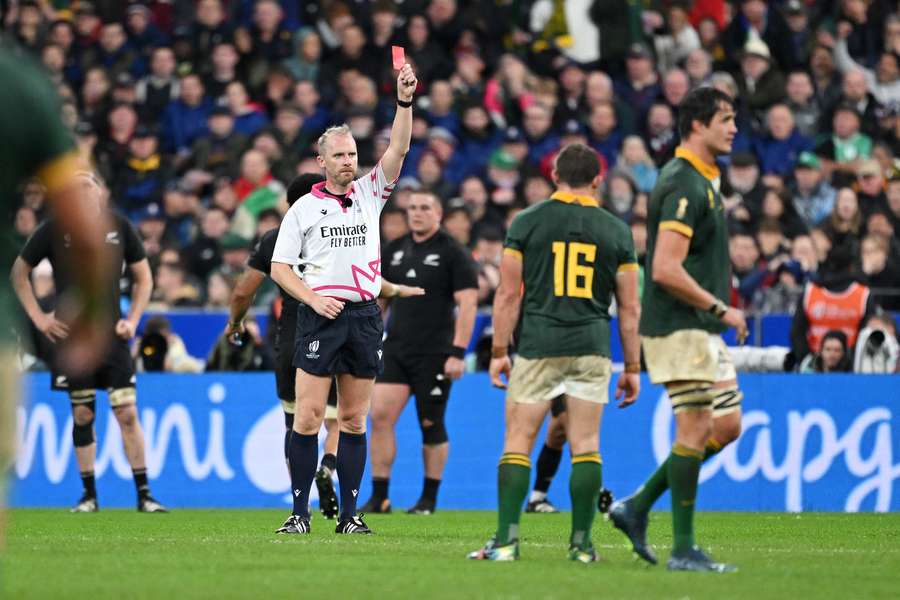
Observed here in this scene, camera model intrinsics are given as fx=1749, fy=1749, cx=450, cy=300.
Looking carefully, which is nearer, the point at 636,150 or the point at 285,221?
the point at 285,221

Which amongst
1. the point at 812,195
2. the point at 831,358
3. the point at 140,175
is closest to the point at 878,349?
the point at 831,358

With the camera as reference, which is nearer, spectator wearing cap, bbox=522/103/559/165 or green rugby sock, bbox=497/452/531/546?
green rugby sock, bbox=497/452/531/546

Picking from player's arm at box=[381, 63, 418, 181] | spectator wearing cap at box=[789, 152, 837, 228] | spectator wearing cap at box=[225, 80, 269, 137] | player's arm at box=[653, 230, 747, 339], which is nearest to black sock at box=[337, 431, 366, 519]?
player's arm at box=[381, 63, 418, 181]

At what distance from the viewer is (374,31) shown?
22516mm

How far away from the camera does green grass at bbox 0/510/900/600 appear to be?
748cm

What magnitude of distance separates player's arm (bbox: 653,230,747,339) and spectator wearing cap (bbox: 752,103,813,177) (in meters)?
13.0

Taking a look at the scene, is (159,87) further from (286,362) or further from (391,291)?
(391,291)

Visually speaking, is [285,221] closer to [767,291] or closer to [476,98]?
[767,291]

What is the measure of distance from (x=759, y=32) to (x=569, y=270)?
1487cm

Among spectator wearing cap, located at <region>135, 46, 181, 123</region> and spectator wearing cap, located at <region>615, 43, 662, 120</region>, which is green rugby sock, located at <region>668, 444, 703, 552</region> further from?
spectator wearing cap, located at <region>135, 46, 181, 123</region>

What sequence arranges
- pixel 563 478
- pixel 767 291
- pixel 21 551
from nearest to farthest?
pixel 21 551, pixel 563 478, pixel 767 291

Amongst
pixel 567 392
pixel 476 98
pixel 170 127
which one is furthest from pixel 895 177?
pixel 567 392

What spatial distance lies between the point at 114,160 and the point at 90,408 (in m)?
8.02

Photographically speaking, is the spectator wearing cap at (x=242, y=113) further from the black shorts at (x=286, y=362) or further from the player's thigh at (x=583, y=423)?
the player's thigh at (x=583, y=423)
